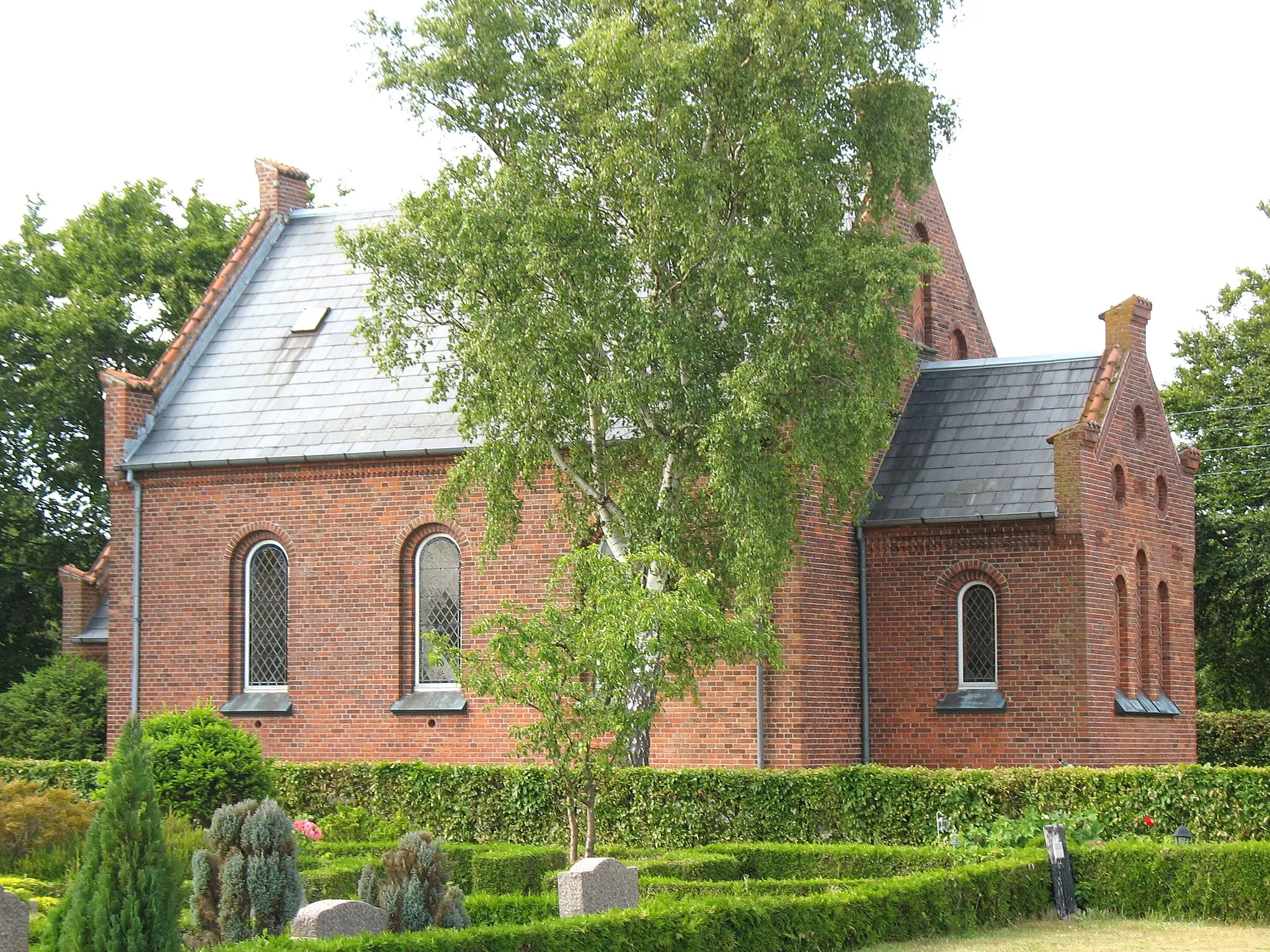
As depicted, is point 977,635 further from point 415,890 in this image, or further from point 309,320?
point 415,890

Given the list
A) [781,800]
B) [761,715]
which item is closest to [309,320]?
[761,715]

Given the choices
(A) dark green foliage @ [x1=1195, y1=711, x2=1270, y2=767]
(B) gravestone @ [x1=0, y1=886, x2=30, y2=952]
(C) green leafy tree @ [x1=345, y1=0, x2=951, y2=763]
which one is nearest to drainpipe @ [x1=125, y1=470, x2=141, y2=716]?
(C) green leafy tree @ [x1=345, y1=0, x2=951, y2=763]

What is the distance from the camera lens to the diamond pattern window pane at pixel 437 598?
84.9 ft

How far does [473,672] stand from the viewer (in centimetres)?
1736

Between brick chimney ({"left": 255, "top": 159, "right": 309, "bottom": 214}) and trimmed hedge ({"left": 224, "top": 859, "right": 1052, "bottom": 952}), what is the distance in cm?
2088

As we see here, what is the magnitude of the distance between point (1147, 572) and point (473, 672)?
13.2m

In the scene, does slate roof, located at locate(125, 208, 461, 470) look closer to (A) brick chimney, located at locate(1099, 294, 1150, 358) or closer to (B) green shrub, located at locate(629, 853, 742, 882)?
(B) green shrub, located at locate(629, 853, 742, 882)

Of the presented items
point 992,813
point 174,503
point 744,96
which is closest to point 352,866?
point 992,813

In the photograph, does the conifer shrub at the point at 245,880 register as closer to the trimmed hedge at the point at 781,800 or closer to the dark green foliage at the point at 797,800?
the dark green foliage at the point at 797,800

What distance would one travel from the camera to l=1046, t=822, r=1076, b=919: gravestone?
1634 centimetres

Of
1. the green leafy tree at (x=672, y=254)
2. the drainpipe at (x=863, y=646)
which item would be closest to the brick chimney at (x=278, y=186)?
the green leafy tree at (x=672, y=254)

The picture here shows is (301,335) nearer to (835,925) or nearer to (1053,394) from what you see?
(1053,394)

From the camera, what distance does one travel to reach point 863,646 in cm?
2495

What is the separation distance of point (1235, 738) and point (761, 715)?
51.2ft
